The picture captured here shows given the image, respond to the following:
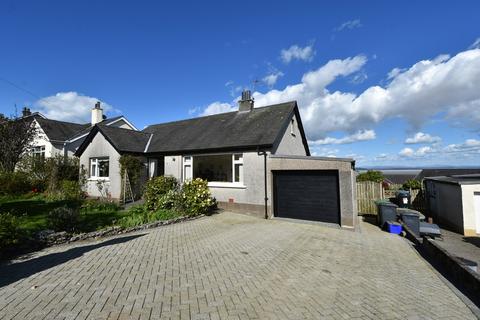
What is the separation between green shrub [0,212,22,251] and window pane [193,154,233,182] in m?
9.66

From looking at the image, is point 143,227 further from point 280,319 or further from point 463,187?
point 463,187

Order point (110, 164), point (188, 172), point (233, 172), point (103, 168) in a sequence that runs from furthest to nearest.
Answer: point (103, 168) < point (110, 164) < point (188, 172) < point (233, 172)

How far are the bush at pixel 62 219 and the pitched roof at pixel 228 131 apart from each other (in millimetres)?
7522

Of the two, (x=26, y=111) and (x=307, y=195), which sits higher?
(x=26, y=111)

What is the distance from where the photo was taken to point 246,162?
1336cm

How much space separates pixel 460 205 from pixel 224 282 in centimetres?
1330

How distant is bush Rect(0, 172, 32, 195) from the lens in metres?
18.1

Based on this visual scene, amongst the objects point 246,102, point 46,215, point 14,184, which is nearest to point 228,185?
point 246,102

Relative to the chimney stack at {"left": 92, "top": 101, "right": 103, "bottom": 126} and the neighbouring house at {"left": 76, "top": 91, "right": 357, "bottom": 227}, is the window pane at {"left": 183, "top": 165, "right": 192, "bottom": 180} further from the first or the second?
the chimney stack at {"left": 92, "top": 101, "right": 103, "bottom": 126}

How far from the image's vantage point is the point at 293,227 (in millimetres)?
10797

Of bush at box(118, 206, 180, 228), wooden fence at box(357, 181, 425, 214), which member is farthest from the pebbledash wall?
wooden fence at box(357, 181, 425, 214)

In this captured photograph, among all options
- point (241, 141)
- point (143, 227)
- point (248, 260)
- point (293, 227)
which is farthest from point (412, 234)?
point (143, 227)

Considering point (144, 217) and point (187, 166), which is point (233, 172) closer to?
point (187, 166)

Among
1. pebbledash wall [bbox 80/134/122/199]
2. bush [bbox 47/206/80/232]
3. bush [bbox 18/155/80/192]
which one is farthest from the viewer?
bush [bbox 18/155/80/192]
